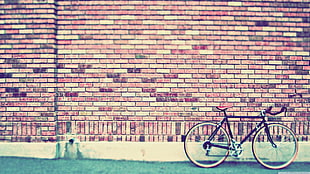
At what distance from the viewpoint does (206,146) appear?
13.0ft

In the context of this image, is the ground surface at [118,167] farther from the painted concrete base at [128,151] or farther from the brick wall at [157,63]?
the brick wall at [157,63]

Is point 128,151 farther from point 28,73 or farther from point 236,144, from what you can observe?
point 28,73

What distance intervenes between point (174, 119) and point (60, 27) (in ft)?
7.88

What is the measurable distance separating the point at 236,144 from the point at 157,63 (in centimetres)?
176

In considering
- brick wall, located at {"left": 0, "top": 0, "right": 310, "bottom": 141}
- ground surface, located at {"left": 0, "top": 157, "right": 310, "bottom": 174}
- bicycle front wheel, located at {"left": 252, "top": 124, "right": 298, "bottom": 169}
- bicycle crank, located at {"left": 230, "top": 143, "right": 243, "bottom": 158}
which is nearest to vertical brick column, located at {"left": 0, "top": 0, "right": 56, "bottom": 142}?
brick wall, located at {"left": 0, "top": 0, "right": 310, "bottom": 141}

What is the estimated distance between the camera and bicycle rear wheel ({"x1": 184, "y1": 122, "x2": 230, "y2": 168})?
3.95 meters

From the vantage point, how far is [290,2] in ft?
14.1

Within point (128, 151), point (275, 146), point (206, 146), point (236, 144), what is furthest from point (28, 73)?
point (275, 146)

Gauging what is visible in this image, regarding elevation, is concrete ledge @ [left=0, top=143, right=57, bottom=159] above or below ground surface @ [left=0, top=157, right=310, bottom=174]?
above

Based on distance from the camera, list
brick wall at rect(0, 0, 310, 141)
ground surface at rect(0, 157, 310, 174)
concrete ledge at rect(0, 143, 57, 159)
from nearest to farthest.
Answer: ground surface at rect(0, 157, 310, 174) < concrete ledge at rect(0, 143, 57, 159) < brick wall at rect(0, 0, 310, 141)

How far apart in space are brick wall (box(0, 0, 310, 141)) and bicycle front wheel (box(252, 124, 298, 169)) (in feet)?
0.80

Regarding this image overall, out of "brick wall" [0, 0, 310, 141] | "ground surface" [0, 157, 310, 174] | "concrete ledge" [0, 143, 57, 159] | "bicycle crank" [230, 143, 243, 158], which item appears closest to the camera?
"ground surface" [0, 157, 310, 174]

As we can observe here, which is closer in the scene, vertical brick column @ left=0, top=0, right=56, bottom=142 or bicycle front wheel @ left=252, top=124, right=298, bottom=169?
bicycle front wheel @ left=252, top=124, right=298, bottom=169

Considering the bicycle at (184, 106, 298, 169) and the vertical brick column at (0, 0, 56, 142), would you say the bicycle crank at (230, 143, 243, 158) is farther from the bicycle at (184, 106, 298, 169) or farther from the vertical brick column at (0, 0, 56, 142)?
the vertical brick column at (0, 0, 56, 142)
